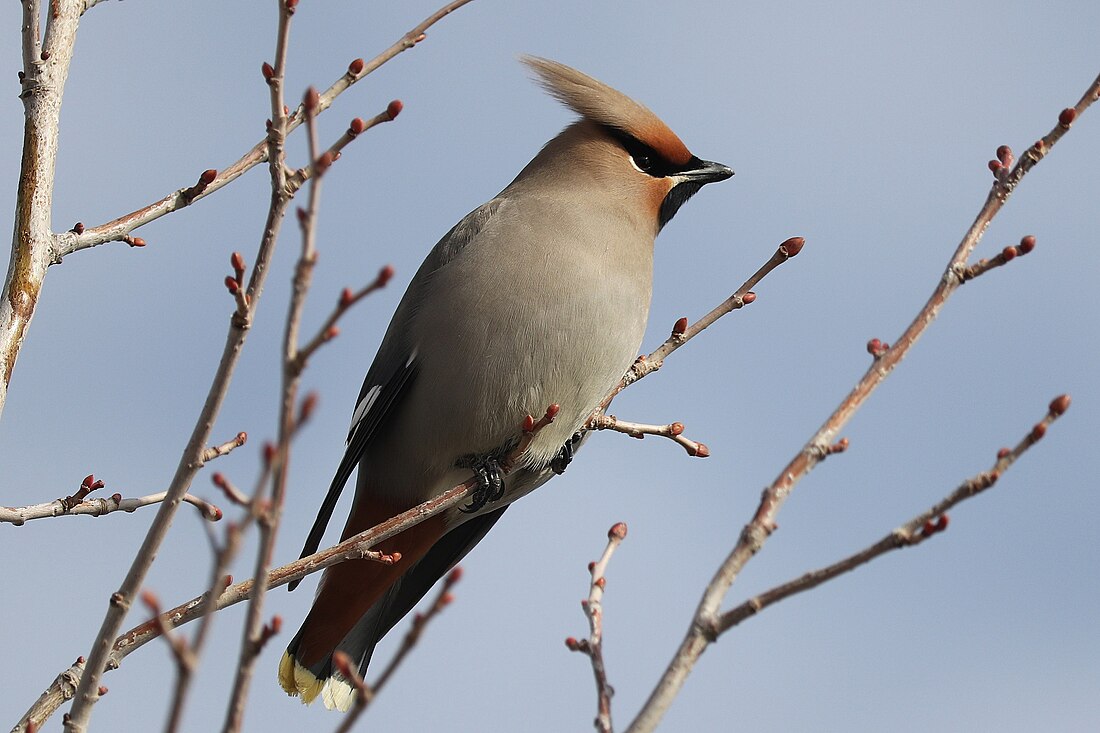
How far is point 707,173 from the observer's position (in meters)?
5.28

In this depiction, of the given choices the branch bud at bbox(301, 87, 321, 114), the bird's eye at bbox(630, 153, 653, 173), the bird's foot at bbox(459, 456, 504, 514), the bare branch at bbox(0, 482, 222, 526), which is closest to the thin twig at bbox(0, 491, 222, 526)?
the bare branch at bbox(0, 482, 222, 526)

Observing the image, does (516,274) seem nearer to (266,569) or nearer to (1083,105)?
(1083,105)

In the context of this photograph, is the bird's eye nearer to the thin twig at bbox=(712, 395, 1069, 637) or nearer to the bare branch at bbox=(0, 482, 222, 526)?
the bare branch at bbox=(0, 482, 222, 526)

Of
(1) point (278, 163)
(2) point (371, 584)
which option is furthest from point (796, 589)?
(2) point (371, 584)

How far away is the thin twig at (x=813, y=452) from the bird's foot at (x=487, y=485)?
2.13 meters

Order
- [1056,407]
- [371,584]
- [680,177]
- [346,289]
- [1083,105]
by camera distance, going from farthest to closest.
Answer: [680,177]
[371,584]
[1083,105]
[1056,407]
[346,289]

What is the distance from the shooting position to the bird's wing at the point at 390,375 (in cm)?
461

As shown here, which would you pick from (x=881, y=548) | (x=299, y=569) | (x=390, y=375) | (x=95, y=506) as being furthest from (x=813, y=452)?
(x=390, y=375)

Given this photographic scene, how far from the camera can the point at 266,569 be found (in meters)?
1.63

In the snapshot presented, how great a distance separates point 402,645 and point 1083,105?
1.63 metres

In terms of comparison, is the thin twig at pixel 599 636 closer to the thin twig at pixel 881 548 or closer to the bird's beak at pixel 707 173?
the thin twig at pixel 881 548

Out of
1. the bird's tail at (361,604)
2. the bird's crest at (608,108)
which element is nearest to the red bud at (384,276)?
the bird's tail at (361,604)

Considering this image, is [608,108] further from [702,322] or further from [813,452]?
[813,452]

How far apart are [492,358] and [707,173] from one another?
4.73ft
